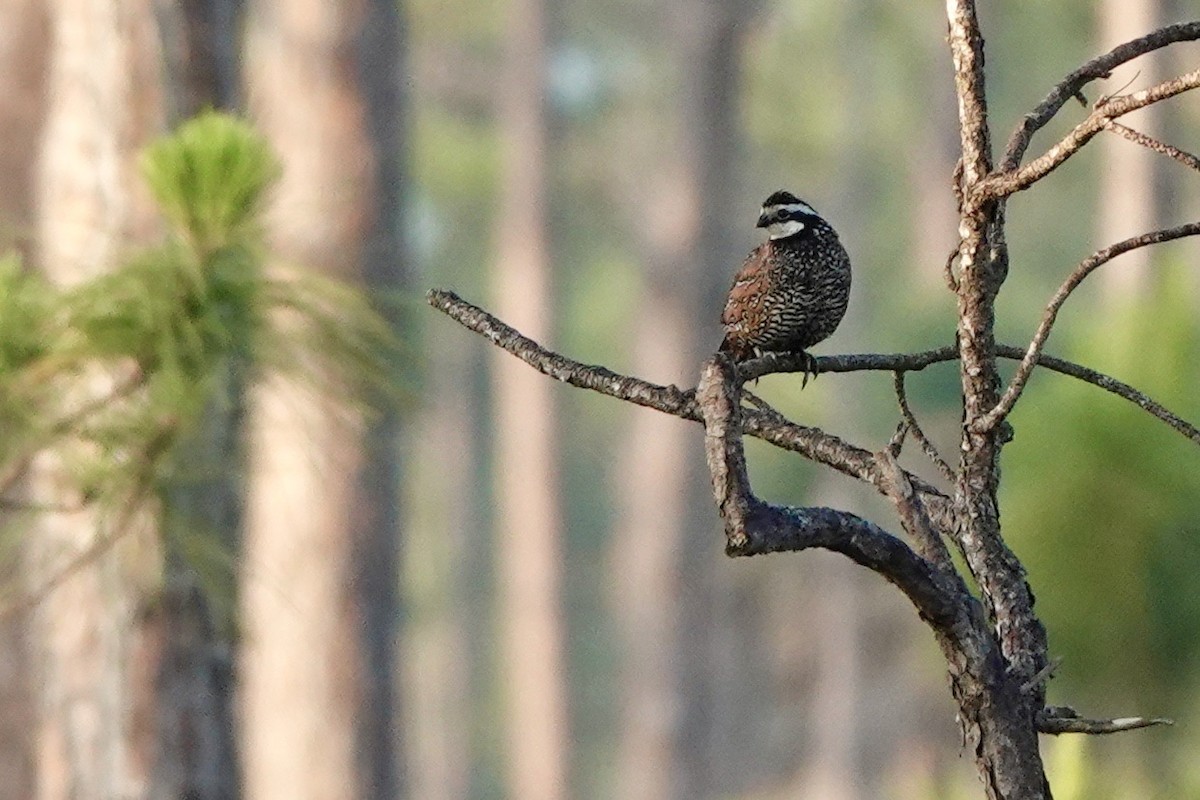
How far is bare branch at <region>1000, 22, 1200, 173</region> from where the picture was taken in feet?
6.10

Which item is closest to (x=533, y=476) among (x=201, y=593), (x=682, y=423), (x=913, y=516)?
(x=682, y=423)

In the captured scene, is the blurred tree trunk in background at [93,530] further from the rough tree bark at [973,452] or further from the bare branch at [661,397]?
the rough tree bark at [973,452]

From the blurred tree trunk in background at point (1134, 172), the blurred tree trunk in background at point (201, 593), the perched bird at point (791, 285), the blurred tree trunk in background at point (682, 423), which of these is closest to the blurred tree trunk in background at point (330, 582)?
the blurred tree trunk in background at point (201, 593)

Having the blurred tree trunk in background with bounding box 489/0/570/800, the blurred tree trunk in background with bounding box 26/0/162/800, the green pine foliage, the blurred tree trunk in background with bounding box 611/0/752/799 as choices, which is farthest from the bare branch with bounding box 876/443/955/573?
the blurred tree trunk in background with bounding box 489/0/570/800

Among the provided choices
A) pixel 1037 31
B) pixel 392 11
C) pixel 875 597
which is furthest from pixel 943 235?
pixel 392 11

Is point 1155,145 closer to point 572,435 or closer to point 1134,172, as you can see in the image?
point 1134,172

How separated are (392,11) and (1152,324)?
16.0 feet

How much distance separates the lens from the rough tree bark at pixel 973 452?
1.71 m

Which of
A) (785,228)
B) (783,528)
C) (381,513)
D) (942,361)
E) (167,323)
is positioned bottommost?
(783,528)

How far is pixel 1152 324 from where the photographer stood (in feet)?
21.4

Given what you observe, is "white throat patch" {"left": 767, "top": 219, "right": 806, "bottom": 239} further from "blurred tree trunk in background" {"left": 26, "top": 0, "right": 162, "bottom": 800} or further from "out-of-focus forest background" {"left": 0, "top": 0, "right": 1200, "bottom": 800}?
"blurred tree trunk in background" {"left": 26, "top": 0, "right": 162, "bottom": 800}

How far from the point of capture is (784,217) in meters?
3.72

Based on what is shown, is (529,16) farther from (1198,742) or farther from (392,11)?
(1198,742)

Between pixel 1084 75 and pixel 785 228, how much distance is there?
5.96 feet
